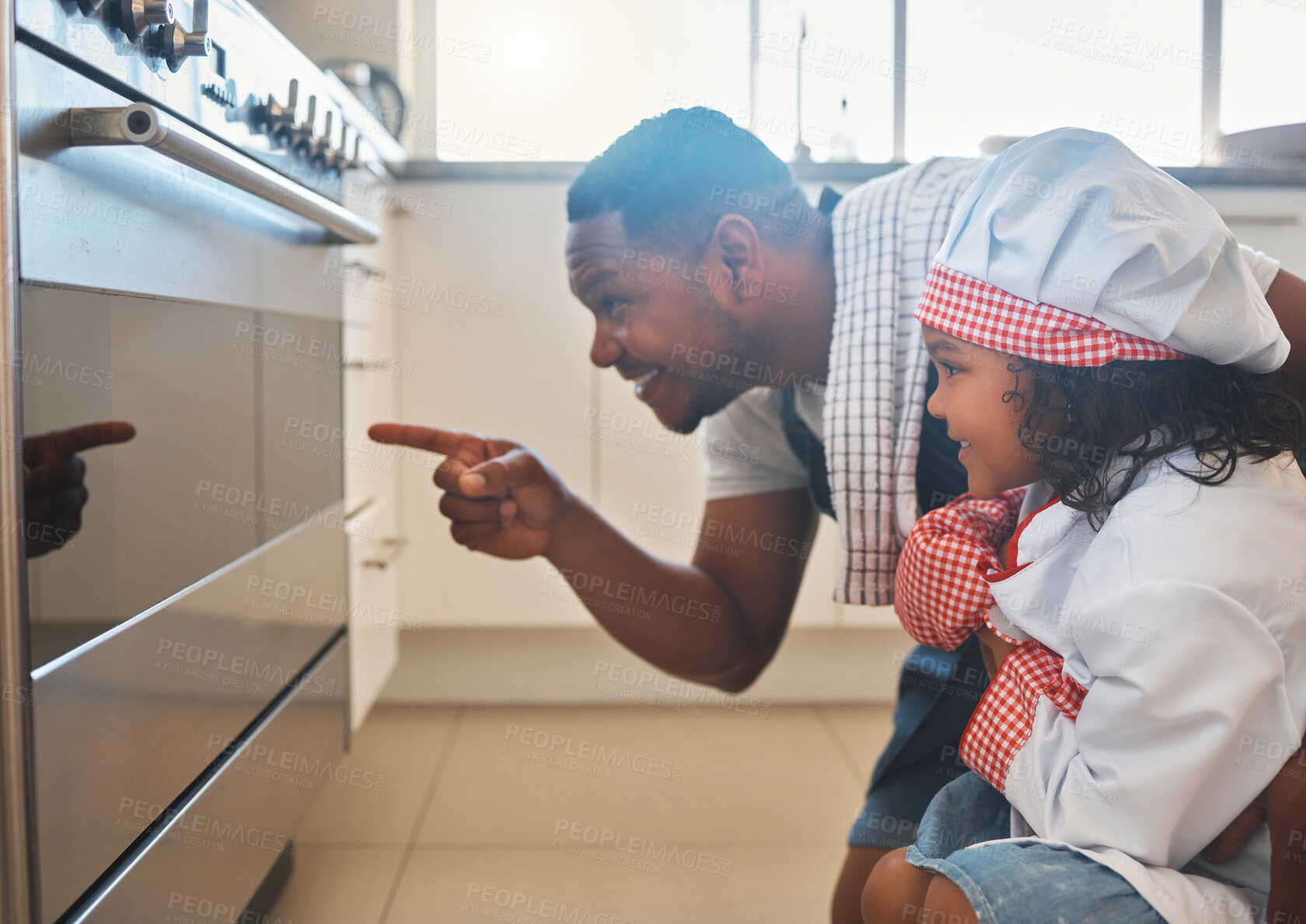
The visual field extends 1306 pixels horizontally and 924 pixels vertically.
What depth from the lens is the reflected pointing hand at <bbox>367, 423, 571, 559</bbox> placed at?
0.92 meters

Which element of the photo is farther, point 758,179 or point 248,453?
point 758,179

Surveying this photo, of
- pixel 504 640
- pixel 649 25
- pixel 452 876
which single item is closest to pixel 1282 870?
pixel 452 876

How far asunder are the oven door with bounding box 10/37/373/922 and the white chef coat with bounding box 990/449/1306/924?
65 centimetres

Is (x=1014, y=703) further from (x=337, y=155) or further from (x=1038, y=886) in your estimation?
(x=337, y=155)

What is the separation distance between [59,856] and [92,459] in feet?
0.90

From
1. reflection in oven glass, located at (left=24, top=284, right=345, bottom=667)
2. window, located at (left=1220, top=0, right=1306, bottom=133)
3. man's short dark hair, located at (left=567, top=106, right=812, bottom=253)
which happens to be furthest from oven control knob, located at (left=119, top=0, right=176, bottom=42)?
window, located at (left=1220, top=0, right=1306, bottom=133)

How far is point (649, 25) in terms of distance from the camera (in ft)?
6.73

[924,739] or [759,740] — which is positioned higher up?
[924,739]

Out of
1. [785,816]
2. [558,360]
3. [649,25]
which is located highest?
[649,25]

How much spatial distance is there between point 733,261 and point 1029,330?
0.54 m

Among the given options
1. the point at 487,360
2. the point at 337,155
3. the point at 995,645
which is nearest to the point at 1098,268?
the point at 995,645

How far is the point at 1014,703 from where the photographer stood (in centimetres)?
62

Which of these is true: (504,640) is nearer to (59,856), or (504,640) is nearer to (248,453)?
(248,453)

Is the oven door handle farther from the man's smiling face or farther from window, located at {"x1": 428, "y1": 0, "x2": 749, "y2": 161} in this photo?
window, located at {"x1": 428, "y1": 0, "x2": 749, "y2": 161}
